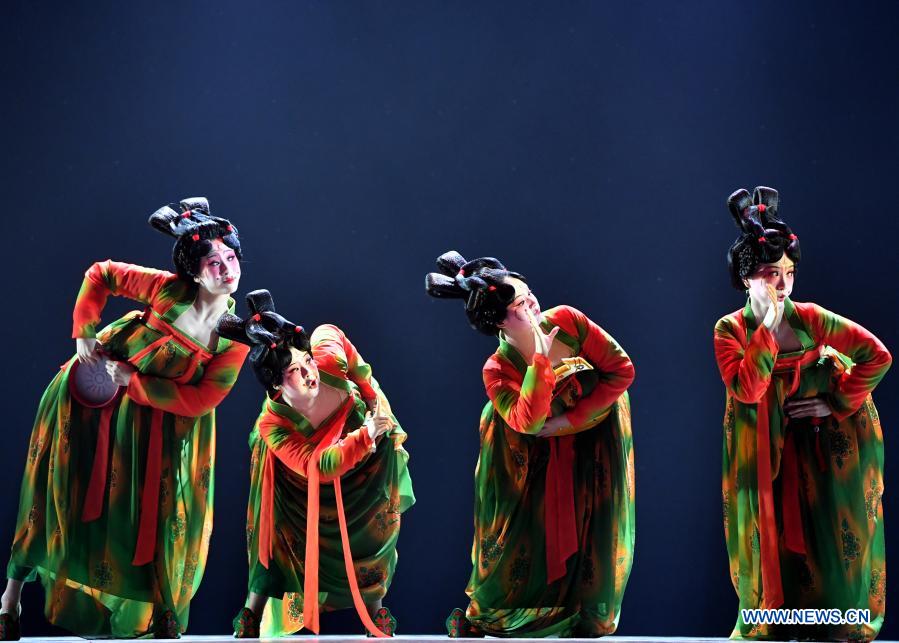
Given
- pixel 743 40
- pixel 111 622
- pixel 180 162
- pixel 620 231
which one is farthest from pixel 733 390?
pixel 180 162

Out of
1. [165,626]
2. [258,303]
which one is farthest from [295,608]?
[258,303]

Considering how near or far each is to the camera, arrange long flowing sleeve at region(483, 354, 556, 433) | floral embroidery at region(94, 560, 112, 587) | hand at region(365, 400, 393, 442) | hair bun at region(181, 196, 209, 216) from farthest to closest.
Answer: hair bun at region(181, 196, 209, 216), floral embroidery at region(94, 560, 112, 587), hand at region(365, 400, 393, 442), long flowing sleeve at region(483, 354, 556, 433)

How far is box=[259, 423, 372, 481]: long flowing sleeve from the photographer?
3752 millimetres

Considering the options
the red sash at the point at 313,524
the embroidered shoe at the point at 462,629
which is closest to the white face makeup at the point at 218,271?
the red sash at the point at 313,524

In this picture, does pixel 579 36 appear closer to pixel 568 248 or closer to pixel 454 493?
pixel 568 248

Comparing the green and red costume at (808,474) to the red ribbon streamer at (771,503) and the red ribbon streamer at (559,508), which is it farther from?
the red ribbon streamer at (559,508)

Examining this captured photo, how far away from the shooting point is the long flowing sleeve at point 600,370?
12.2ft

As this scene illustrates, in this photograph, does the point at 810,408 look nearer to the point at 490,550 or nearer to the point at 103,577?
the point at 490,550

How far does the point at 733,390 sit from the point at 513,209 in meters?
1.46

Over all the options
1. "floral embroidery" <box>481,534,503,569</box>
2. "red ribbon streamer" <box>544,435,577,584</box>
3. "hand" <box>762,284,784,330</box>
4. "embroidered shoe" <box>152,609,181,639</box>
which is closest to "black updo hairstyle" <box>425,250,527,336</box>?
"red ribbon streamer" <box>544,435,577,584</box>

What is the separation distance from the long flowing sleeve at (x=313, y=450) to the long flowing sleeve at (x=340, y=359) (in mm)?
212

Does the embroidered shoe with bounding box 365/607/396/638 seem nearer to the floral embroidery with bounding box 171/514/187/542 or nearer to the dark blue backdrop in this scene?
the floral embroidery with bounding box 171/514/187/542

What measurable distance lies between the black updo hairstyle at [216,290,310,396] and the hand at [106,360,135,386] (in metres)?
0.38

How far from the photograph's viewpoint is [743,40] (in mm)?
4844
